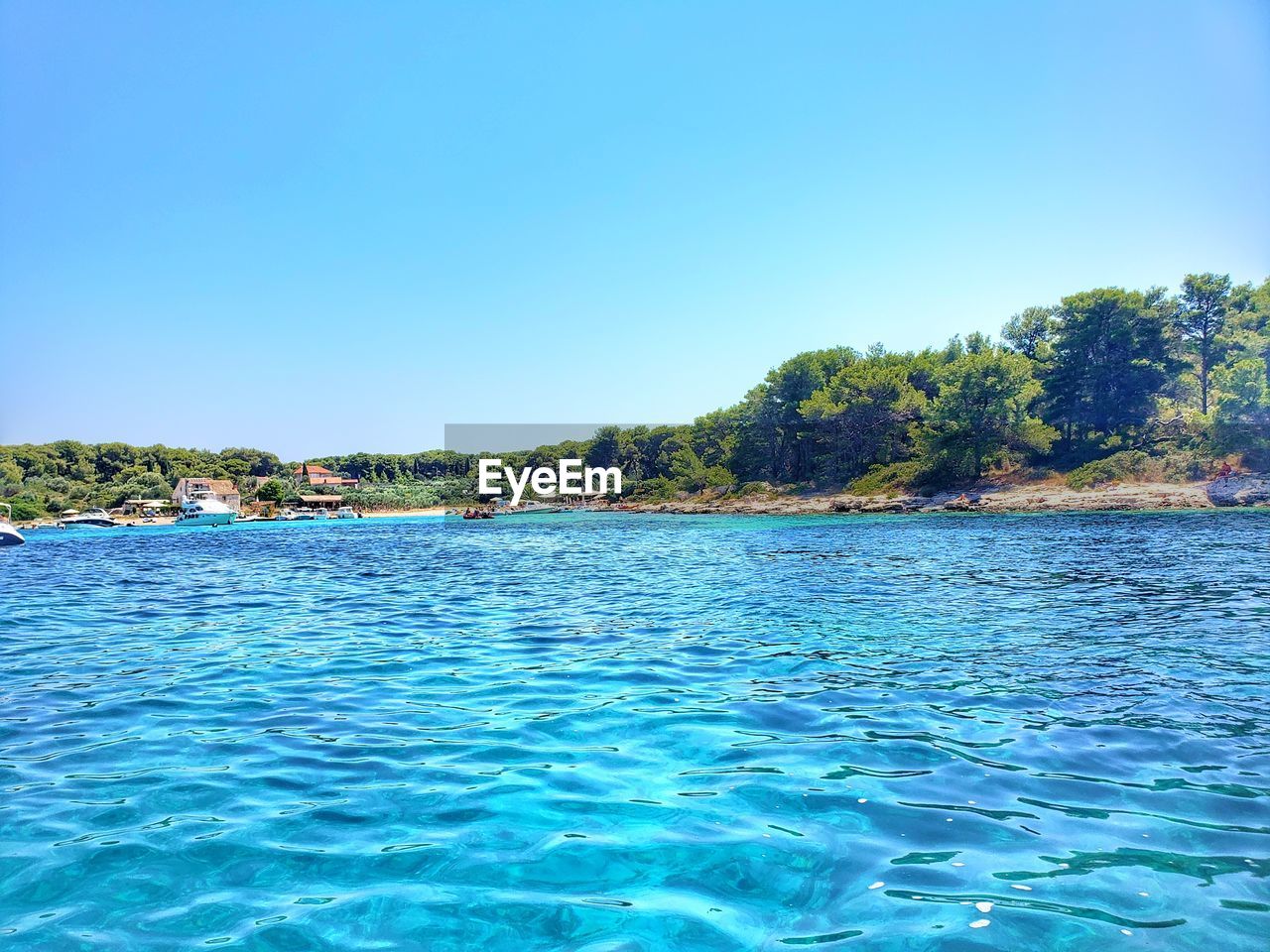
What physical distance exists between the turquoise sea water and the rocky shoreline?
40146 mm

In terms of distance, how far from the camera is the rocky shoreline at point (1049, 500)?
4253cm

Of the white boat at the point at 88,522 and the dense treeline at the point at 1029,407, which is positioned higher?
the dense treeline at the point at 1029,407

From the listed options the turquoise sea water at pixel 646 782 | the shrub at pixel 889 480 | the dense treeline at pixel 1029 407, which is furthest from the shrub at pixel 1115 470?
the turquoise sea water at pixel 646 782

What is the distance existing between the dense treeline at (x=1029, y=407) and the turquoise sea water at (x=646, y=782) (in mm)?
50282

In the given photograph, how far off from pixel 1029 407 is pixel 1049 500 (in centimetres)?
1688

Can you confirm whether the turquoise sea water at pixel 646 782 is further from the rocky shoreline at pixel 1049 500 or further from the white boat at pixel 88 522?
the white boat at pixel 88 522

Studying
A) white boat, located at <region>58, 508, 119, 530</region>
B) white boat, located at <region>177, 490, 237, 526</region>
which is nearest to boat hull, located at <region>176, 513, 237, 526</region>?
white boat, located at <region>177, 490, 237, 526</region>

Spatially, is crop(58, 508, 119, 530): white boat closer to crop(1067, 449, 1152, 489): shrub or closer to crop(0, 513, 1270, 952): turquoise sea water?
crop(0, 513, 1270, 952): turquoise sea water

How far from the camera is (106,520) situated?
7175 cm

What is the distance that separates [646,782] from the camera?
4.64 meters

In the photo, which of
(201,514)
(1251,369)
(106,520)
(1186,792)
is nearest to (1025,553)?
(1186,792)

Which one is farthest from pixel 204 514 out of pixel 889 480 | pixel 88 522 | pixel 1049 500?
pixel 1049 500

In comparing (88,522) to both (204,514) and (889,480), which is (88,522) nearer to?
(204,514)

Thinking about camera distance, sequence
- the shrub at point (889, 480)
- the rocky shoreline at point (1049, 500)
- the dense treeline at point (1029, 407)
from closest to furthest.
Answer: the rocky shoreline at point (1049, 500), the dense treeline at point (1029, 407), the shrub at point (889, 480)
